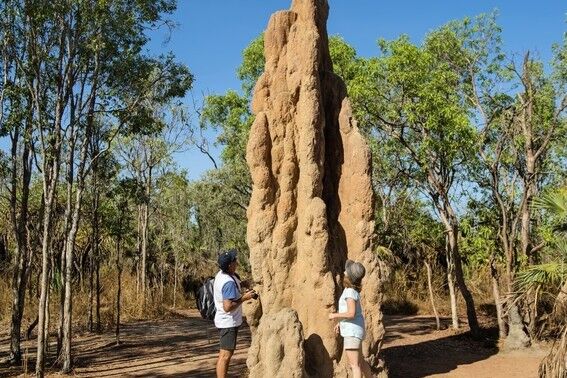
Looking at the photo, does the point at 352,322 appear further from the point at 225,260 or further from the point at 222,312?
the point at 225,260

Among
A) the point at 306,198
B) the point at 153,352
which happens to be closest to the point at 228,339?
the point at 306,198

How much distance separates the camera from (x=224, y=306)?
6992 millimetres

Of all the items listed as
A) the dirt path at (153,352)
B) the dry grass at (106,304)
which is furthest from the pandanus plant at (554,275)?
the dry grass at (106,304)

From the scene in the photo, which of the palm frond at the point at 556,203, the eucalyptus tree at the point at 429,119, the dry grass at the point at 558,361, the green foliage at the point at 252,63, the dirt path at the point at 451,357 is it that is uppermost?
the green foliage at the point at 252,63

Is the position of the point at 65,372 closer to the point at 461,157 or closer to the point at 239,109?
the point at 461,157

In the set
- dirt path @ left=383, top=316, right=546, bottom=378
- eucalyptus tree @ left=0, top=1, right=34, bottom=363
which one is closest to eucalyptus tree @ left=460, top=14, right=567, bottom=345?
dirt path @ left=383, top=316, right=546, bottom=378

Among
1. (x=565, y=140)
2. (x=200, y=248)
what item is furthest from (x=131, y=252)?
(x=565, y=140)

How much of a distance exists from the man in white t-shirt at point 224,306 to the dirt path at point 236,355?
302 cm

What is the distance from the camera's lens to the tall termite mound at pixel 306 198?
8336 millimetres

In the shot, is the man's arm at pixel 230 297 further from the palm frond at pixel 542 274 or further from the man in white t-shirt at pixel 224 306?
the palm frond at pixel 542 274

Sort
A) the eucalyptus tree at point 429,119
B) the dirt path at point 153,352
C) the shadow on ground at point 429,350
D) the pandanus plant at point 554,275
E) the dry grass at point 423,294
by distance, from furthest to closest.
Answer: the dry grass at point 423,294 → the eucalyptus tree at point 429,119 → the dirt path at point 153,352 → the shadow on ground at point 429,350 → the pandanus plant at point 554,275

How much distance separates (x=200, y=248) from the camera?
31.8m

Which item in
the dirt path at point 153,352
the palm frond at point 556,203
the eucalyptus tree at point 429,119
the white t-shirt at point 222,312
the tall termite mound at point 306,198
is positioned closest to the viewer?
the white t-shirt at point 222,312

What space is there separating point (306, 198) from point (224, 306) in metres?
2.35
